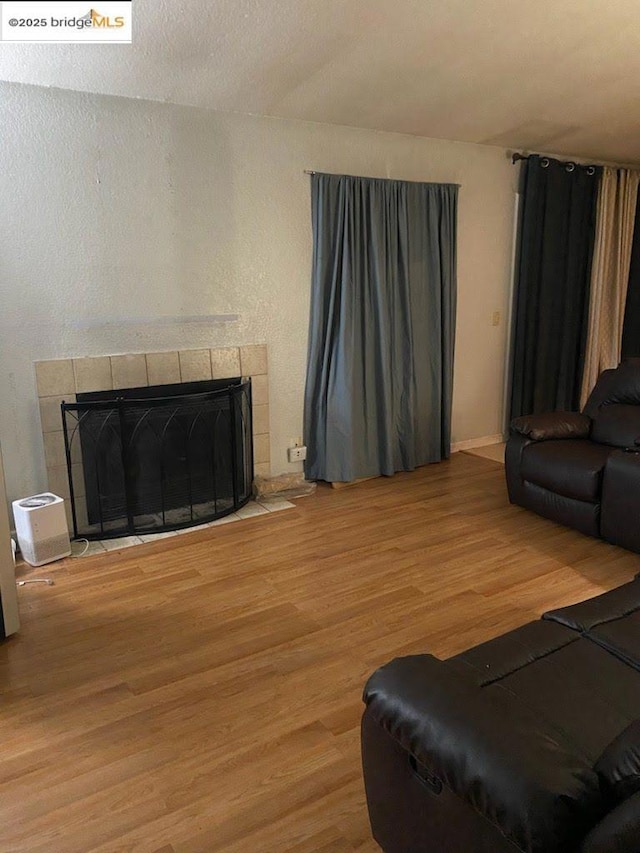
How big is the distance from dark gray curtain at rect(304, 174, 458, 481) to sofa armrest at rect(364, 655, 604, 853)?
280 centimetres

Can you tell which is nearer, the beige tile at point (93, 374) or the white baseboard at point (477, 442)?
the beige tile at point (93, 374)

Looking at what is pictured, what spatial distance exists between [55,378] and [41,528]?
78 cm

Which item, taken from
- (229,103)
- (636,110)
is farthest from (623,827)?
(636,110)

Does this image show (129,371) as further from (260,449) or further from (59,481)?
(260,449)

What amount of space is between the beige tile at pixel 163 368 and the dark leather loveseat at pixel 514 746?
8.02 ft

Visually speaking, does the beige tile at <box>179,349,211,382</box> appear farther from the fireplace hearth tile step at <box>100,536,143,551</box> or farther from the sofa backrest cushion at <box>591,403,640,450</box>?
the sofa backrest cushion at <box>591,403,640,450</box>

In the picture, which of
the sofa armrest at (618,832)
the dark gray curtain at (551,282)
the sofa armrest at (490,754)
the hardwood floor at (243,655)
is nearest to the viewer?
the sofa armrest at (618,832)

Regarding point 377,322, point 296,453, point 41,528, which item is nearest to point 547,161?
point 377,322

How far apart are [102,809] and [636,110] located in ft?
14.5

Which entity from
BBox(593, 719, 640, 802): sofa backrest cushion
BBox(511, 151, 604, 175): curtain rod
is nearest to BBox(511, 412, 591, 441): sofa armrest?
BBox(511, 151, 604, 175): curtain rod

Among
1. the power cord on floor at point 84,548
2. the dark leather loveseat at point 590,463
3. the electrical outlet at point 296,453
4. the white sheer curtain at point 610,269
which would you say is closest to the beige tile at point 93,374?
the power cord on floor at point 84,548

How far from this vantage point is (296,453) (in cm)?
416

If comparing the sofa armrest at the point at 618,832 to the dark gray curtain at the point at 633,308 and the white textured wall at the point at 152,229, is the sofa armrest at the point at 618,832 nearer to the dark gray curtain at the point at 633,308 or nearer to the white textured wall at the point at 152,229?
the white textured wall at the point at 152,229

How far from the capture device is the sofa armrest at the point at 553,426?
3.64 metres
